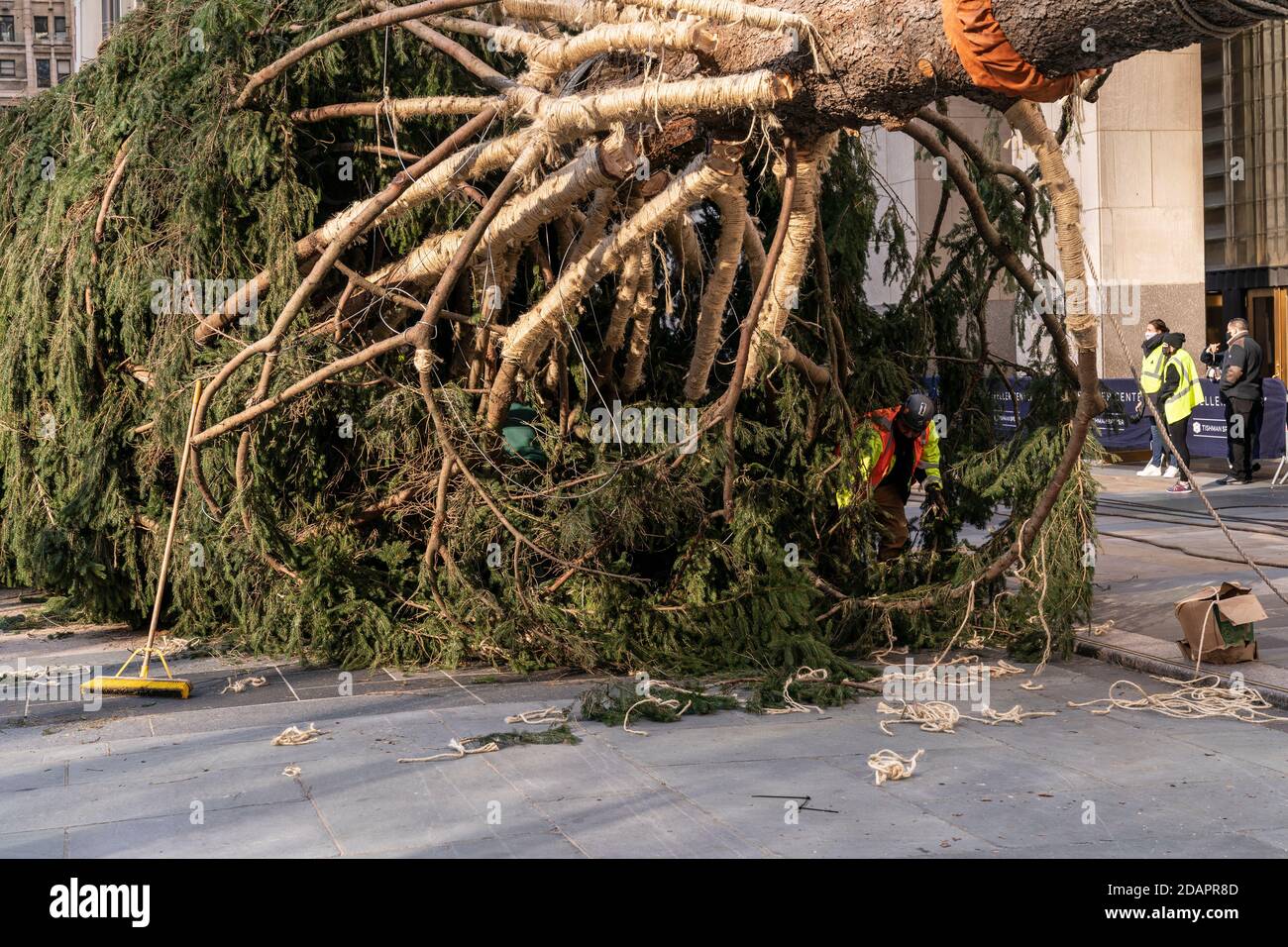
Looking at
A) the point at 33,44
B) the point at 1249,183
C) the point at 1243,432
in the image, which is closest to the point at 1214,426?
the point at 1243,432

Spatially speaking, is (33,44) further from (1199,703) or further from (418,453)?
(1199,703)

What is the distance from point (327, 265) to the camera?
8.79 meters

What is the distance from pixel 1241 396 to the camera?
1764 centimetres

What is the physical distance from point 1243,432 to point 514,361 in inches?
483

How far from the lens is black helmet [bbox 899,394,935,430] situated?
9.43m

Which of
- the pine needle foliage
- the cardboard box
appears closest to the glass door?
the pine needle foliage

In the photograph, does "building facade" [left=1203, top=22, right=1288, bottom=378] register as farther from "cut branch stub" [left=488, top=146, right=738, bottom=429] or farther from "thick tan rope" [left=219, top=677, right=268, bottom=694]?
"thick tan rope" [left=219, top=677, right=268, bottom=694]

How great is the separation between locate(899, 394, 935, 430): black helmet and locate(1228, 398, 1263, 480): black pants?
32.1 ft

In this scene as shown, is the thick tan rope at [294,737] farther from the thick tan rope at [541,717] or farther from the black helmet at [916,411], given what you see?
the black helmet at [916,411]

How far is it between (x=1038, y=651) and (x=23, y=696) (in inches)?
240

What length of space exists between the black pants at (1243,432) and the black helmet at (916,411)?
385 inches

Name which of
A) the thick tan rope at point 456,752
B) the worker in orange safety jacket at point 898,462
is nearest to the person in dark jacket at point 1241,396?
the worker in orange safety jacket at point 898,462

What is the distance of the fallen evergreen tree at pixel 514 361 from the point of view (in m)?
8.33
